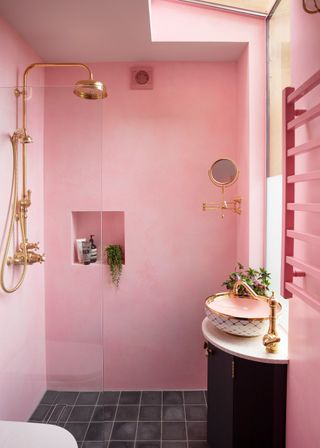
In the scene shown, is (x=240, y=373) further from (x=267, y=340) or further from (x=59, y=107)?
(x=59, y=107)

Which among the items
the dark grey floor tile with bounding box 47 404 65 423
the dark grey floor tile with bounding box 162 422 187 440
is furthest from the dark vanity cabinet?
the dark grey floor tile with bounding box 47 404 65 423

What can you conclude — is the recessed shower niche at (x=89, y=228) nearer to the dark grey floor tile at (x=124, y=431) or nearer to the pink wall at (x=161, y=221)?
the pink wall at (x=161, y=221)

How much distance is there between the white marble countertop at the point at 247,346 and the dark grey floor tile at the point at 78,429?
2.93 feet

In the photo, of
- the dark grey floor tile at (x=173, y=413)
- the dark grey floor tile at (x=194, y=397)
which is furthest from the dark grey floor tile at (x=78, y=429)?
the dark grey floor tile at (x=194, y=397)

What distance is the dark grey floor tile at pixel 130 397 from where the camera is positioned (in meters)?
2.22

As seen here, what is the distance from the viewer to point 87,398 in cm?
187

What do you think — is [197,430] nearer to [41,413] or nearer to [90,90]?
[41,413]

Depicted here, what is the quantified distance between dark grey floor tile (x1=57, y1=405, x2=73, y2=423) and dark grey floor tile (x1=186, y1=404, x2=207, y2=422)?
0.80 meters

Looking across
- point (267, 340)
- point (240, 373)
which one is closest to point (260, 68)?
point (267, 340)

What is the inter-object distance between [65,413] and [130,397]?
0.63 m

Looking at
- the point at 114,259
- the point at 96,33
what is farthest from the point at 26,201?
the point at 96,33

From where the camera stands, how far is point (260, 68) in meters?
2.01

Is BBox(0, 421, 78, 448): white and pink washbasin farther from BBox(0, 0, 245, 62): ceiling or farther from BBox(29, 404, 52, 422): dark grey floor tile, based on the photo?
BBox(0, 0, 245, 62): ceiling

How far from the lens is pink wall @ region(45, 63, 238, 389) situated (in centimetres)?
224
